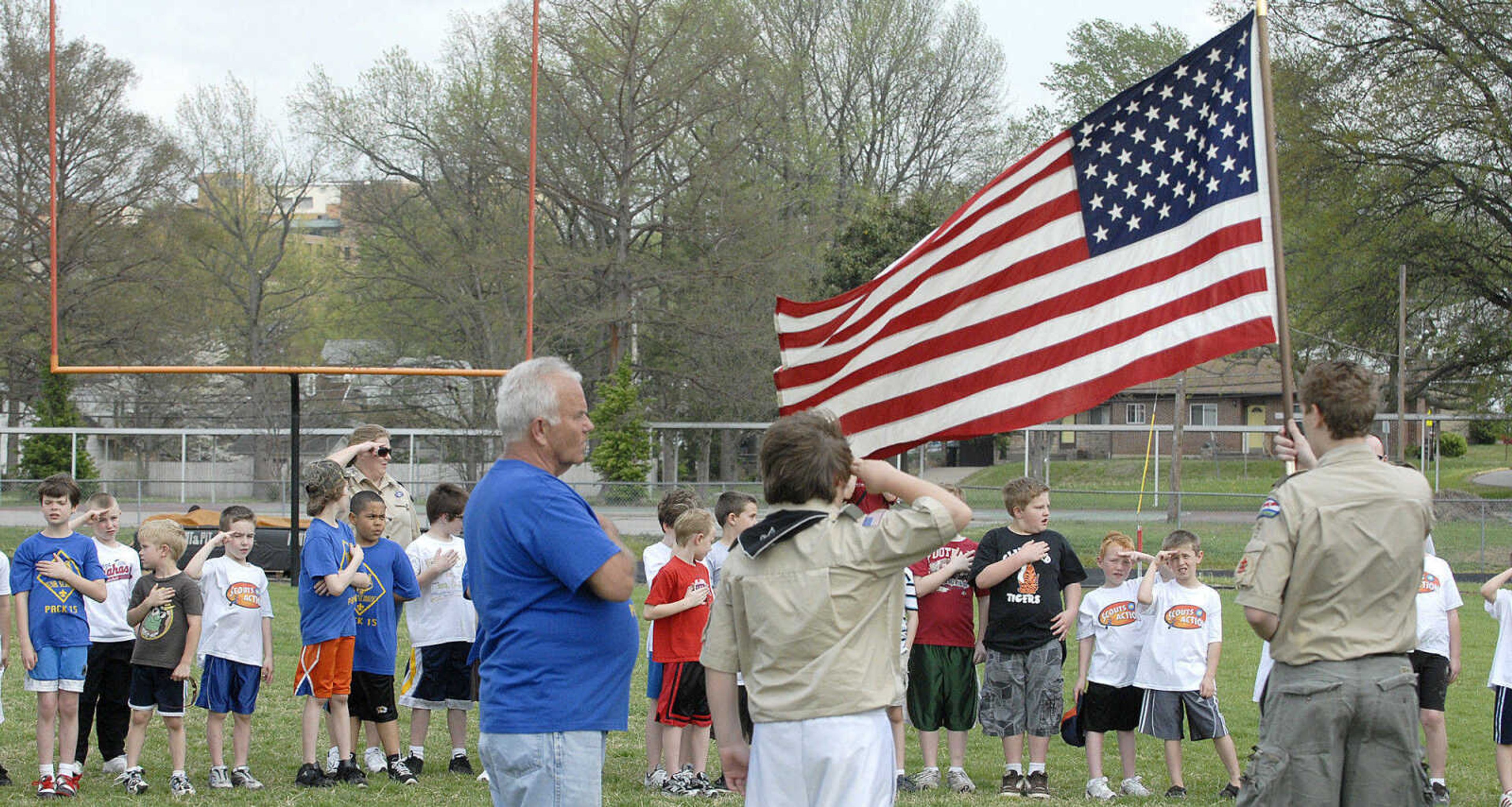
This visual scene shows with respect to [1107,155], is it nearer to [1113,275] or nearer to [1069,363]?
[1113,275]

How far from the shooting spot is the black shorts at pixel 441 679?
820cm

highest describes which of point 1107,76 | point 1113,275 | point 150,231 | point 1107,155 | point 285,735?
point 1107,76

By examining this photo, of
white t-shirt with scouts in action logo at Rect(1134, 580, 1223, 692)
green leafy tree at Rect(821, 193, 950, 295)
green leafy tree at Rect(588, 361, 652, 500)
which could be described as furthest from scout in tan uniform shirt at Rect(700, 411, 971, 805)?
green leafy tree at Rect(821, 193, 950, 295)

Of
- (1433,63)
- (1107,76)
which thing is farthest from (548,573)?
(1107,76)

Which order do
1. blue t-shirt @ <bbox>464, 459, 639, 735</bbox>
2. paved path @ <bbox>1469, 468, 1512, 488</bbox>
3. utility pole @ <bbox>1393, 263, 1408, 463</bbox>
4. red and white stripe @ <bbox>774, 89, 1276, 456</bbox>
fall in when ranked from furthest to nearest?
paved path @ <bbox>1469, 468, 1512, 488</bbox> < utility pole @ <bbox>1393, 263, 1408, 463</bbox> < red and white stripe @ <bbox>774, 89, 1276, 456</bbox> < blue t-shirt @ <bbox>464, 459, 639, 735</bbox>

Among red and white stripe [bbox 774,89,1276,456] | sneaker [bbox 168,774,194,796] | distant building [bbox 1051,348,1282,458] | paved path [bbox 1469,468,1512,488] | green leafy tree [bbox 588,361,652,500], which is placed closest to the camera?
red and white stripe [bbox 774,89,1276,456]

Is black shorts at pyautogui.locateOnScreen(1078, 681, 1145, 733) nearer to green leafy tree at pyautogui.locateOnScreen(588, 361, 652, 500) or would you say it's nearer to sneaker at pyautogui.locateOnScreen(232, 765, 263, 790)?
sneaker at pyautogui.locateOnScreen(232, 765, 263, 790)

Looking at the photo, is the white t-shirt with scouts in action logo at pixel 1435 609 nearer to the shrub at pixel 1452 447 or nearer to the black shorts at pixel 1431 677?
the black shorts at pixel 1431 677

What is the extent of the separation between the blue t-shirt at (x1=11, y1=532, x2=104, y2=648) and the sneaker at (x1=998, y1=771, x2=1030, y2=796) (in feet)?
17.4

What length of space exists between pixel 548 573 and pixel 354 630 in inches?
171

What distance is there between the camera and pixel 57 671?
24.7 ft

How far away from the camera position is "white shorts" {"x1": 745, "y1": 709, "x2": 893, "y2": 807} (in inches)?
145

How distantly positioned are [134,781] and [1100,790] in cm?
536

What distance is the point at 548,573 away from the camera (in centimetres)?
387
